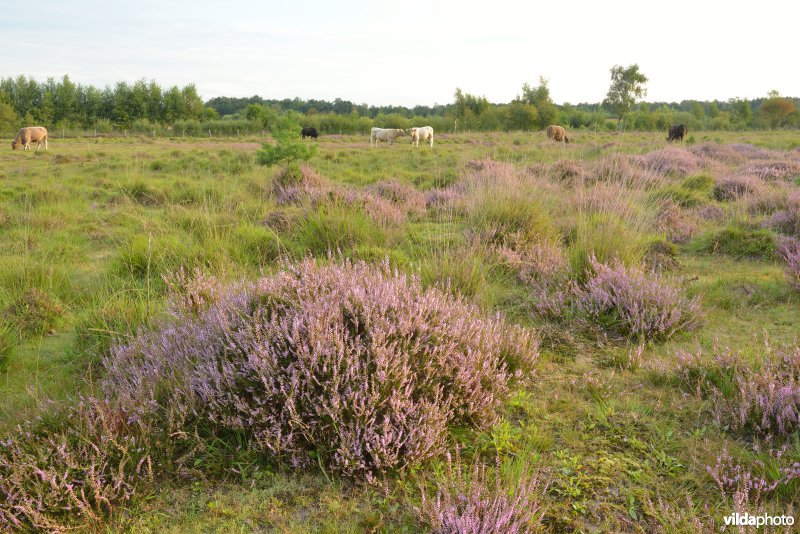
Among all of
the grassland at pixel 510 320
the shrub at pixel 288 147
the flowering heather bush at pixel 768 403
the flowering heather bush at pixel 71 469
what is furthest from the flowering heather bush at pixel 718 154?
the flowering heather bush at pixel 71 469

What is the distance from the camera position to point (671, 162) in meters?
14.0

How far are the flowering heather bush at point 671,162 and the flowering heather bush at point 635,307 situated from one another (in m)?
9.82

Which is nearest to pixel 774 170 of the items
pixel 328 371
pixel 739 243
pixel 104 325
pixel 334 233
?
pixel 739 243

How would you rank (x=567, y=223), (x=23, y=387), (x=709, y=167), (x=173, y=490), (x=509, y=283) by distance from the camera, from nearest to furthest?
(x=173, y=490) < (x=23, y=387) < (x=509, y=283) < (x=567, y=223) < (x=709, y=167)

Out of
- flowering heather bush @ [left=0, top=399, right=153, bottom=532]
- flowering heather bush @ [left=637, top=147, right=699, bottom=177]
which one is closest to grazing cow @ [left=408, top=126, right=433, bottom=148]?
flowering heather bush @ [left=637, top=147, right=699, bottom=177]

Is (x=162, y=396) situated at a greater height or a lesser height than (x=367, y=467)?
greater

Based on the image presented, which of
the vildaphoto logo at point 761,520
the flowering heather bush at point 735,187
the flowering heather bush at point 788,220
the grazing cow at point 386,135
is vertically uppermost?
the grazing cow at point 386,135

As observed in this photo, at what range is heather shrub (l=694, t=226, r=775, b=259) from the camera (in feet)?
20.9

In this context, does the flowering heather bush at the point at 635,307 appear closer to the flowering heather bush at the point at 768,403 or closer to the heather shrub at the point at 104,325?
the flowering heather bush at the point at 768,403

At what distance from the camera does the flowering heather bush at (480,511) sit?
6.28ft

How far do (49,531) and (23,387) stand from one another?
66.1 inches

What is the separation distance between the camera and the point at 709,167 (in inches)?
561

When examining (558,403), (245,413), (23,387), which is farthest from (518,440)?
(23,387)

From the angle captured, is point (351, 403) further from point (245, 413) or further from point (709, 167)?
point (709, 167)
